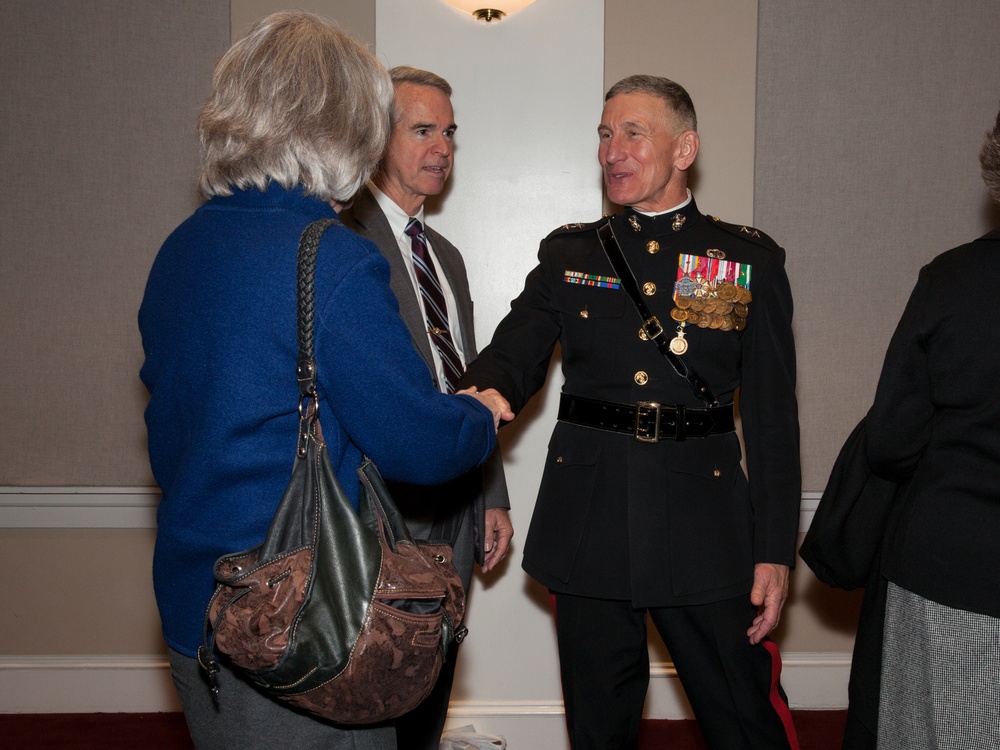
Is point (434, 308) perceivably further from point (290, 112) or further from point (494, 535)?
point (290, 112)

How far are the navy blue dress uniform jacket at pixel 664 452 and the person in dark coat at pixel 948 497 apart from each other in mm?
360

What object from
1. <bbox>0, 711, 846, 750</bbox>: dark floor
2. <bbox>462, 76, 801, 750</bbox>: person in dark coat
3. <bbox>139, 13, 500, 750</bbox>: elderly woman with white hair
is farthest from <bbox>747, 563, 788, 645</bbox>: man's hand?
<bbox>0, 711, 846, 750</bbox>: dark floor

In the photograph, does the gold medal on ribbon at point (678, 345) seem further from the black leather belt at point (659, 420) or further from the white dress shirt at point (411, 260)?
the white dress shirt at point (411, 260)

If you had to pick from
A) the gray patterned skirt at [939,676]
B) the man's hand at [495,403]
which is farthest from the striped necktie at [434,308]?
the gray patterned skirt at [939,676]

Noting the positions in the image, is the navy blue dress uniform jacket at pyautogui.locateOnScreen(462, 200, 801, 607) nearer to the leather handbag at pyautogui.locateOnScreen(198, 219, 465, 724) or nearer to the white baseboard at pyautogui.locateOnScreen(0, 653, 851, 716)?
the leather handbag at pyautogui.locateOnScreen(198, 219, 465, 724)

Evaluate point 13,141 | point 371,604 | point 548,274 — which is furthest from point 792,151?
point 13,141

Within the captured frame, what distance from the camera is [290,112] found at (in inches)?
52.4

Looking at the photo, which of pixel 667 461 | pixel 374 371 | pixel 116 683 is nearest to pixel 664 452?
pixel 667 461

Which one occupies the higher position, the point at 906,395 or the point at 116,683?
the point at 906,395

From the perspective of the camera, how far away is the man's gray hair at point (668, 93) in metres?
2.28

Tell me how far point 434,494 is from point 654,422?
571 millimetres

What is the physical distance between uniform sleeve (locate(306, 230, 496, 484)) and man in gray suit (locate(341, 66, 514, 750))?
87cm

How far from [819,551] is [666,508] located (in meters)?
0.35

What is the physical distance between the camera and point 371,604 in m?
1.24
